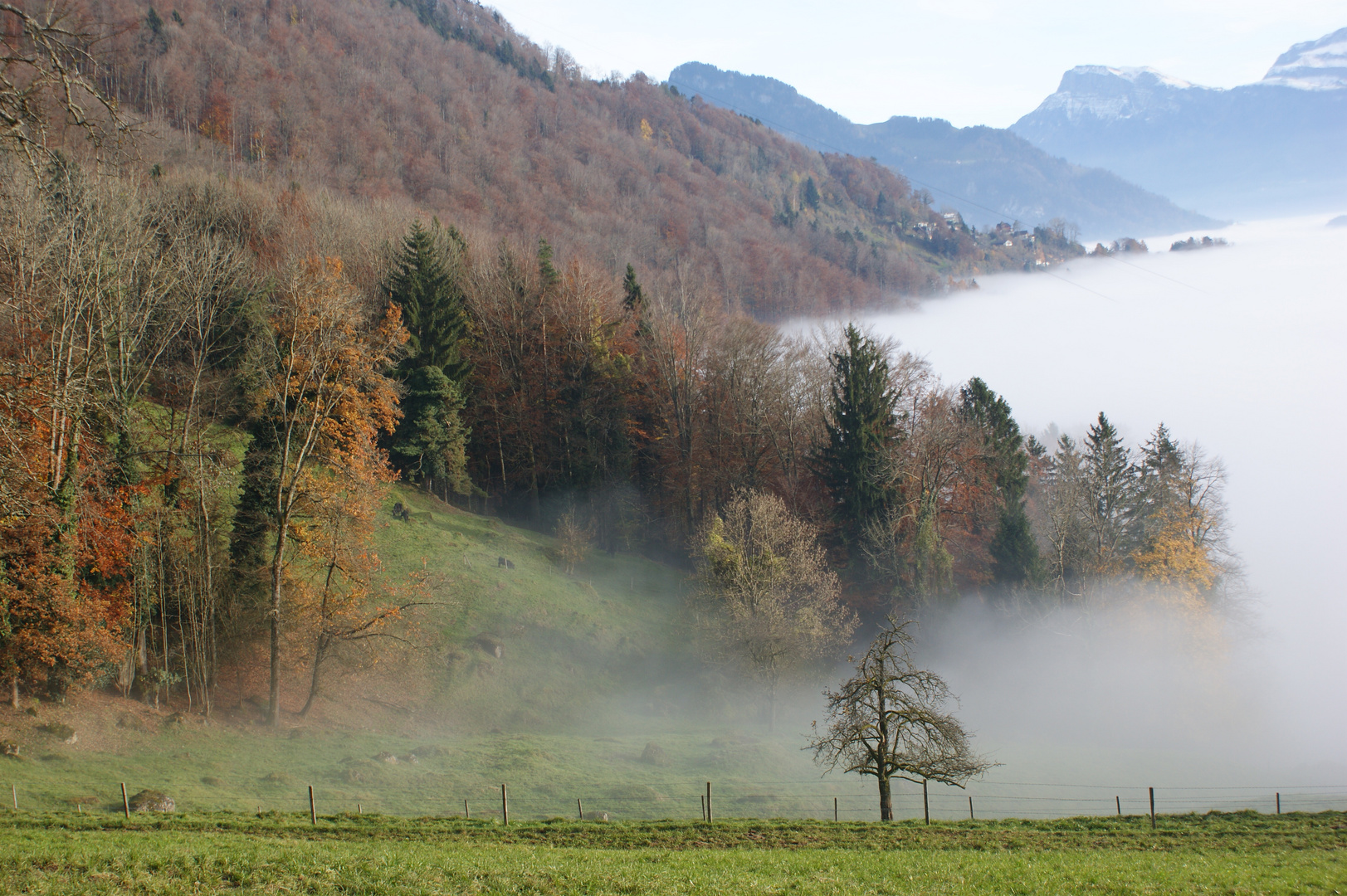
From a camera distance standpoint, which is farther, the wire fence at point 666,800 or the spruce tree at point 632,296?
the spruce tree at point 632,296

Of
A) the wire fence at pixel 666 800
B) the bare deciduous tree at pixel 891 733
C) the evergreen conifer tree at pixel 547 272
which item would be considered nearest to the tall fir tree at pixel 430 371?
the evergreen conifer tree at pixel 547 272

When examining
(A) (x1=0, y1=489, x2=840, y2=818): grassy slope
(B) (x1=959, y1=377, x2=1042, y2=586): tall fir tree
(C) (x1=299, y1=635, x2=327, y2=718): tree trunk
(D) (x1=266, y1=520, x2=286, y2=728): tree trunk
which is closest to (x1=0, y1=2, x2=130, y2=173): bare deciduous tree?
(A) (x1=0, y1=489, x2=840, y2=818): grassy slope

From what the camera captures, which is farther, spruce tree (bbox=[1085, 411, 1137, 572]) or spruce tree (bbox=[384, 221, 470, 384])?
spruce tree (bbox=[1085, 411, 1137, 572])

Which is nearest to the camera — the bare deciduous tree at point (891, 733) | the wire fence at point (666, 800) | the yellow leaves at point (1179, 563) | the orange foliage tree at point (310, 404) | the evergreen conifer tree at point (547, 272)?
the wire fence at point (666, 800)

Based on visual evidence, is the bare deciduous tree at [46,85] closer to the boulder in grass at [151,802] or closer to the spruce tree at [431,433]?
the boulder in grass at [151,802]

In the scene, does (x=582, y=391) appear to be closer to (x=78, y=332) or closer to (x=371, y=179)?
(x=78, y=332)

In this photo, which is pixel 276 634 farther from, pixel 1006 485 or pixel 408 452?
pixel 1006 485

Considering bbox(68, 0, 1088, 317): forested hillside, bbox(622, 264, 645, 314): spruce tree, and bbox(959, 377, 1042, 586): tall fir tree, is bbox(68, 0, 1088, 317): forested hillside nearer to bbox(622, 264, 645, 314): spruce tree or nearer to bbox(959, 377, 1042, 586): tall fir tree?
bbox(622, 264, 645, 314): spruce tree

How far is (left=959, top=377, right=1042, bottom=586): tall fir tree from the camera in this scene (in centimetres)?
5403

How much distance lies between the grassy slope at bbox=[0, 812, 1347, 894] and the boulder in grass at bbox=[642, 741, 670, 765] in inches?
492

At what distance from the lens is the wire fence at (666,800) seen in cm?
2169

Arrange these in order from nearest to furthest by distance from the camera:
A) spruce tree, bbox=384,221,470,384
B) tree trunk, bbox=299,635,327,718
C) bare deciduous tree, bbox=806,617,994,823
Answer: bare deciduous tree, bbox=806,617,994,823, tree trunk, bbox=299,635,327,718, spruce tree, bbox=384,221,470,384

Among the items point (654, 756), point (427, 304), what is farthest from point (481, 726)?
point (427, 304)

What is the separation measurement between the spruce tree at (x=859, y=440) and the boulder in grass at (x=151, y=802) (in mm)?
44344
